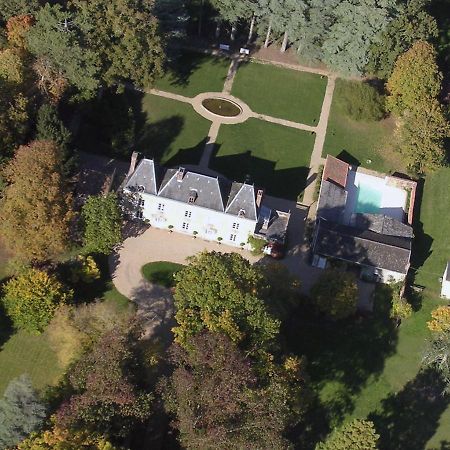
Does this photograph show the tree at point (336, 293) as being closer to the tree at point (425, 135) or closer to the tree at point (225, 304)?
the tree at point (225, 304)

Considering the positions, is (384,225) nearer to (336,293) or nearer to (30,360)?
(336,293)

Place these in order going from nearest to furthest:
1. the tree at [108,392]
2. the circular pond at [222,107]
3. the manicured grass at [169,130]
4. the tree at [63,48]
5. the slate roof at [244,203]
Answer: the tree at [108,392] → the slate roof at [244,203] → the tree at [63,48] → the manicured grass at [169,130] → the circular pond at [222,107]

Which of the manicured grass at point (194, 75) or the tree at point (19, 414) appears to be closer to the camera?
the tree at point (19, 414)

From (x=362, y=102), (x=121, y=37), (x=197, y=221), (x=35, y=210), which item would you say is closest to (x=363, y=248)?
(x=197, y=221)

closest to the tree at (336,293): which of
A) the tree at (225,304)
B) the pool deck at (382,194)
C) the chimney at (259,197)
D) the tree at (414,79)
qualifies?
the tree at (225,304)

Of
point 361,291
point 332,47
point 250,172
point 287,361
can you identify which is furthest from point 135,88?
point 287,361

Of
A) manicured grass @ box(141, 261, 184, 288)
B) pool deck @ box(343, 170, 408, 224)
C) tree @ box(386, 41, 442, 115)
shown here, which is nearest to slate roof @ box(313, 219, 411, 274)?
pool deck @ box(343, 170, 408, 224)

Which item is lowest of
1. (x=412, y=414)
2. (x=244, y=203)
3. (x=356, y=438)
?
(x=412, y=414)
